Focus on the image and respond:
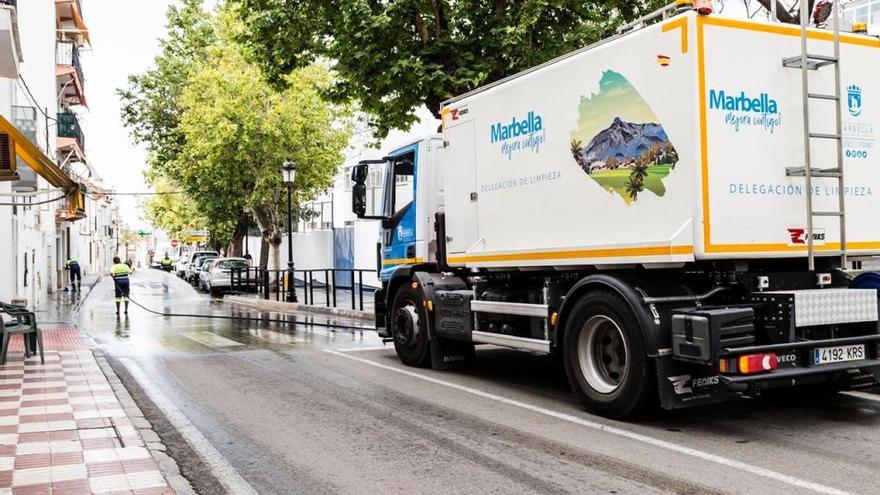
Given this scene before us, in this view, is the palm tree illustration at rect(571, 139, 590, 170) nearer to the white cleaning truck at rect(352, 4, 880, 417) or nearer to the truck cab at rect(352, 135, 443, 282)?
the white cleaning truck at rect(352, 4, 880, 417)

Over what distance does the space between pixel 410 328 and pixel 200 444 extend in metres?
4.22

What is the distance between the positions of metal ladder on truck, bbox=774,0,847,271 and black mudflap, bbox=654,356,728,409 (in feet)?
4.29

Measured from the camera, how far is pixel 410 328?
32.8ft

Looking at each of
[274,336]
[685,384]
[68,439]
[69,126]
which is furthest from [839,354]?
[69,126]

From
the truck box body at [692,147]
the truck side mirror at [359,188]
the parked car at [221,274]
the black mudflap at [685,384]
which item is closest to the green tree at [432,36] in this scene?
the truck side mirror at [359,188]

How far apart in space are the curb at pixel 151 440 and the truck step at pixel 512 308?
12.0ft

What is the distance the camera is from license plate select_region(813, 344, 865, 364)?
6.10m

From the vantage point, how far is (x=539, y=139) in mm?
7652

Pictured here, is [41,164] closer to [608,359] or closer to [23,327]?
[23,327]

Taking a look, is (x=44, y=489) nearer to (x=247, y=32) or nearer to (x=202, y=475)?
(x=202, y=475)

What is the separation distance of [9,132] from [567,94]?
24.4ft

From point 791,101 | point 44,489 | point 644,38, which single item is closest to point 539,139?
point 644,38

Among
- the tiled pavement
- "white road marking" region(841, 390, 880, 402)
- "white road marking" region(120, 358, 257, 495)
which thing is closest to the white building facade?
the tiled pavement

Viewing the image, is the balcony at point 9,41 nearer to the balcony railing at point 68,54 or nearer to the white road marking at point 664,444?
the white road marking at point 664,444
